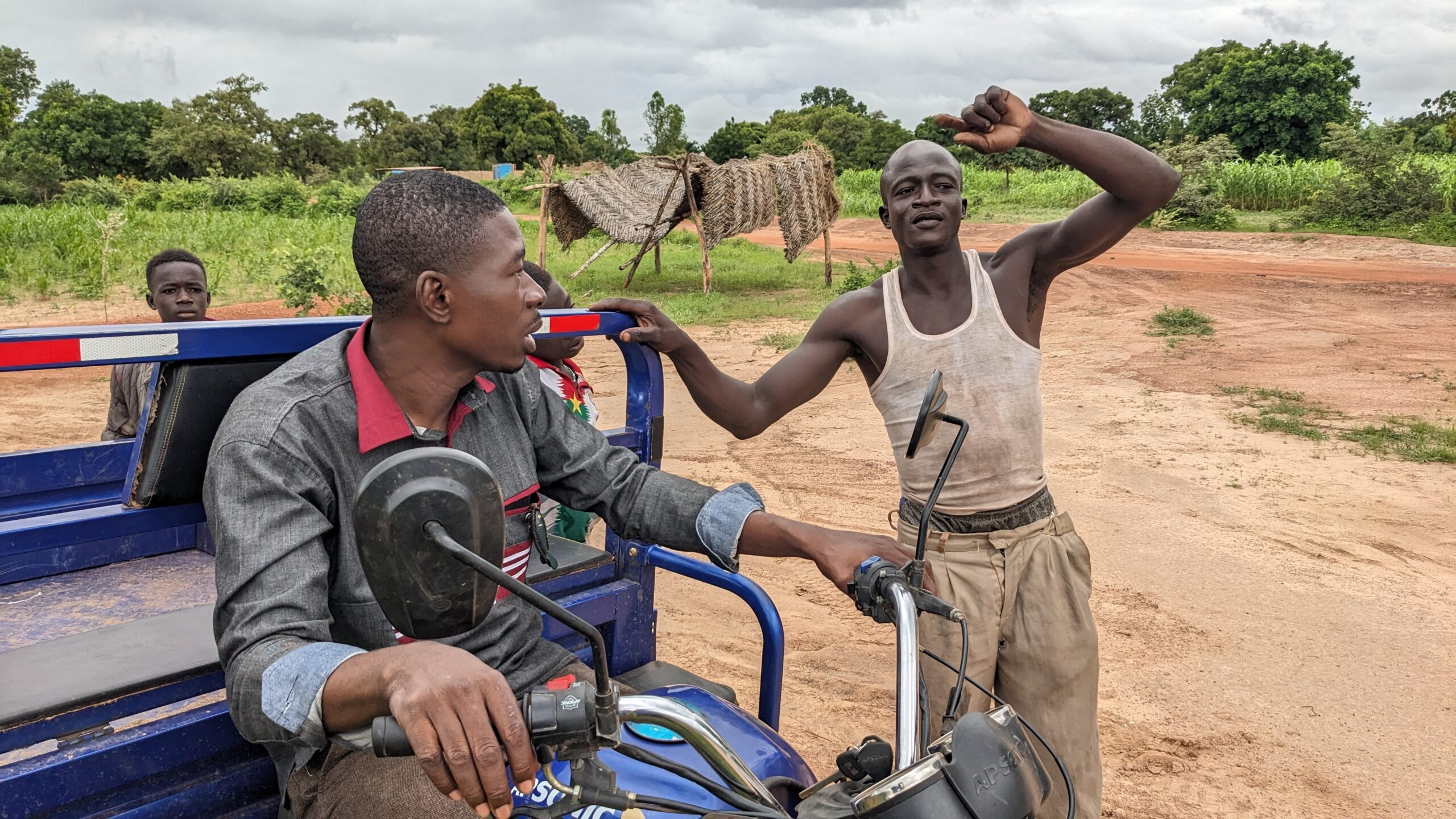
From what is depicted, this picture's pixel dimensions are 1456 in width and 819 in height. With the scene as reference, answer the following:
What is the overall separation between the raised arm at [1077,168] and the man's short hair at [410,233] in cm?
138

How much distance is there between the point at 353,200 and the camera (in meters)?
26.8

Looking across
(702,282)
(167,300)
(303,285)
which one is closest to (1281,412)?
(167,300)

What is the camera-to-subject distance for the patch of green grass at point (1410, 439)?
23.4 ft

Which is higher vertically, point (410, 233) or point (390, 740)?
point (410, 233)

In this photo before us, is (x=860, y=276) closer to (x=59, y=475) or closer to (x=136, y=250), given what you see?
(x=136, y=250)

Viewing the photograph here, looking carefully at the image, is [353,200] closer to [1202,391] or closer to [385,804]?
[1202,391]

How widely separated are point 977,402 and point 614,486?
990 millimetres

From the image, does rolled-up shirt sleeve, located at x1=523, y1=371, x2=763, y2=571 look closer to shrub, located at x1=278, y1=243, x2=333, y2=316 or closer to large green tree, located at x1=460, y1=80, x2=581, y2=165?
shrub, located at x1=278, y1=243, x2=333, y2=316

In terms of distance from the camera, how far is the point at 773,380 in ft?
9.43

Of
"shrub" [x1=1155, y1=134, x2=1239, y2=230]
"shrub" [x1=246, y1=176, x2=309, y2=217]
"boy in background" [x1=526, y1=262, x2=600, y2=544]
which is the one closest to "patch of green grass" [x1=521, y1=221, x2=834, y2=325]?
"shrub" [x1=246, y1=176, x2=309, y2=217]

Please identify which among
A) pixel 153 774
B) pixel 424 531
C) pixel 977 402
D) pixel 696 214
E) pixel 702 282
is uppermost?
pixel 696 214

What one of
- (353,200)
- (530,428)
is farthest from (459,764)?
(353,200)

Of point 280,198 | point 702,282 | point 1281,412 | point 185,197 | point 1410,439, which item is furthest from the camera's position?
point 185,197

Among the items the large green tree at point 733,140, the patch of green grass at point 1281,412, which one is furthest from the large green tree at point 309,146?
the patch of green grass at point 1281,412
